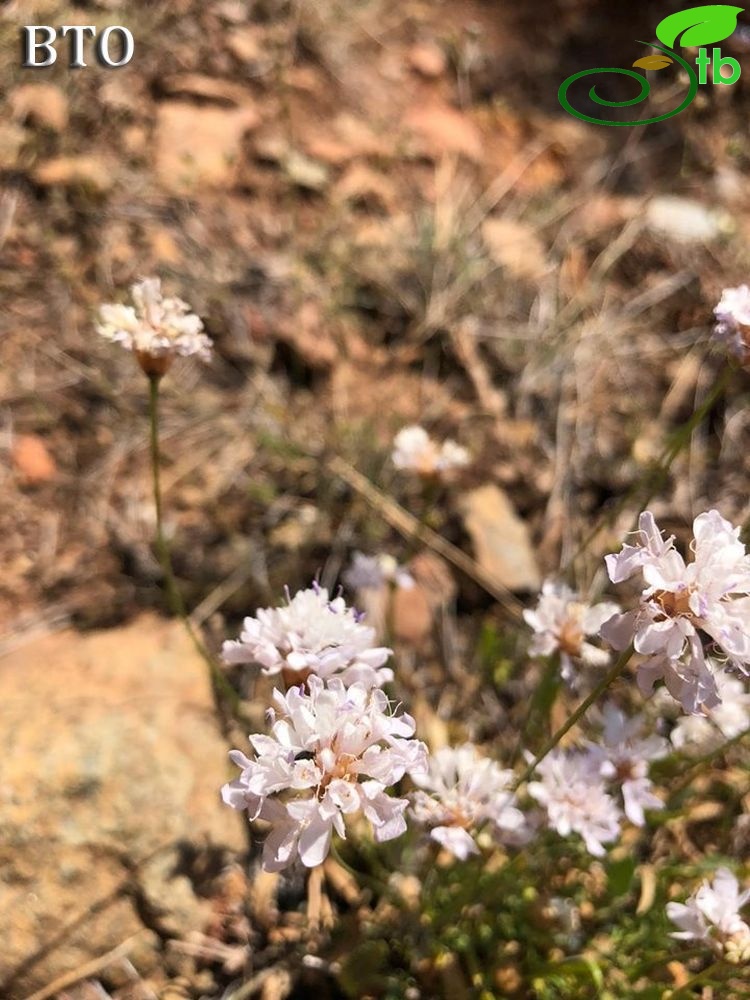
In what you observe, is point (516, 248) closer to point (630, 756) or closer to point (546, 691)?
point (546, 691)

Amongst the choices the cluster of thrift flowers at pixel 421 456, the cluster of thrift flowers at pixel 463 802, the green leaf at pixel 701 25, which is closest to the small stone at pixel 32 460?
the cluster of thrift flowers at pixel 421 456

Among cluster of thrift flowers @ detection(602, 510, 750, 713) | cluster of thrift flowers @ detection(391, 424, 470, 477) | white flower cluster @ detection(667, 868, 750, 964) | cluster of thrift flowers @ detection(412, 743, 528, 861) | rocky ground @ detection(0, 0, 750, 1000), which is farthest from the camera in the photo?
cluster of thrift flowers @ detection(391, 424, 470, 477)

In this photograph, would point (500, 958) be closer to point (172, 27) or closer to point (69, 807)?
point (69, 807)

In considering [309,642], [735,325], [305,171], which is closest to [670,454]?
[735,325]

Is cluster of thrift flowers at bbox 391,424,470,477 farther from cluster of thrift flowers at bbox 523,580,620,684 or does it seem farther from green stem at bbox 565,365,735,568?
cluster of thrift flowers at bbox 523,580,620,684

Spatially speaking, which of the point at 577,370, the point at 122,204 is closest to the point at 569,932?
the point at 577,370

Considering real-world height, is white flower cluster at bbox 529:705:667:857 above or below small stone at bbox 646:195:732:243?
below

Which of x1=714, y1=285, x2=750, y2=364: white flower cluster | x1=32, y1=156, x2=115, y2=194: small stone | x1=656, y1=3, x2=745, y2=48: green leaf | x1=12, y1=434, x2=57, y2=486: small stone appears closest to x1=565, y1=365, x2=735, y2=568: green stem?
x1=714, y1=285, x2=750, y2=364: white flower cluster
